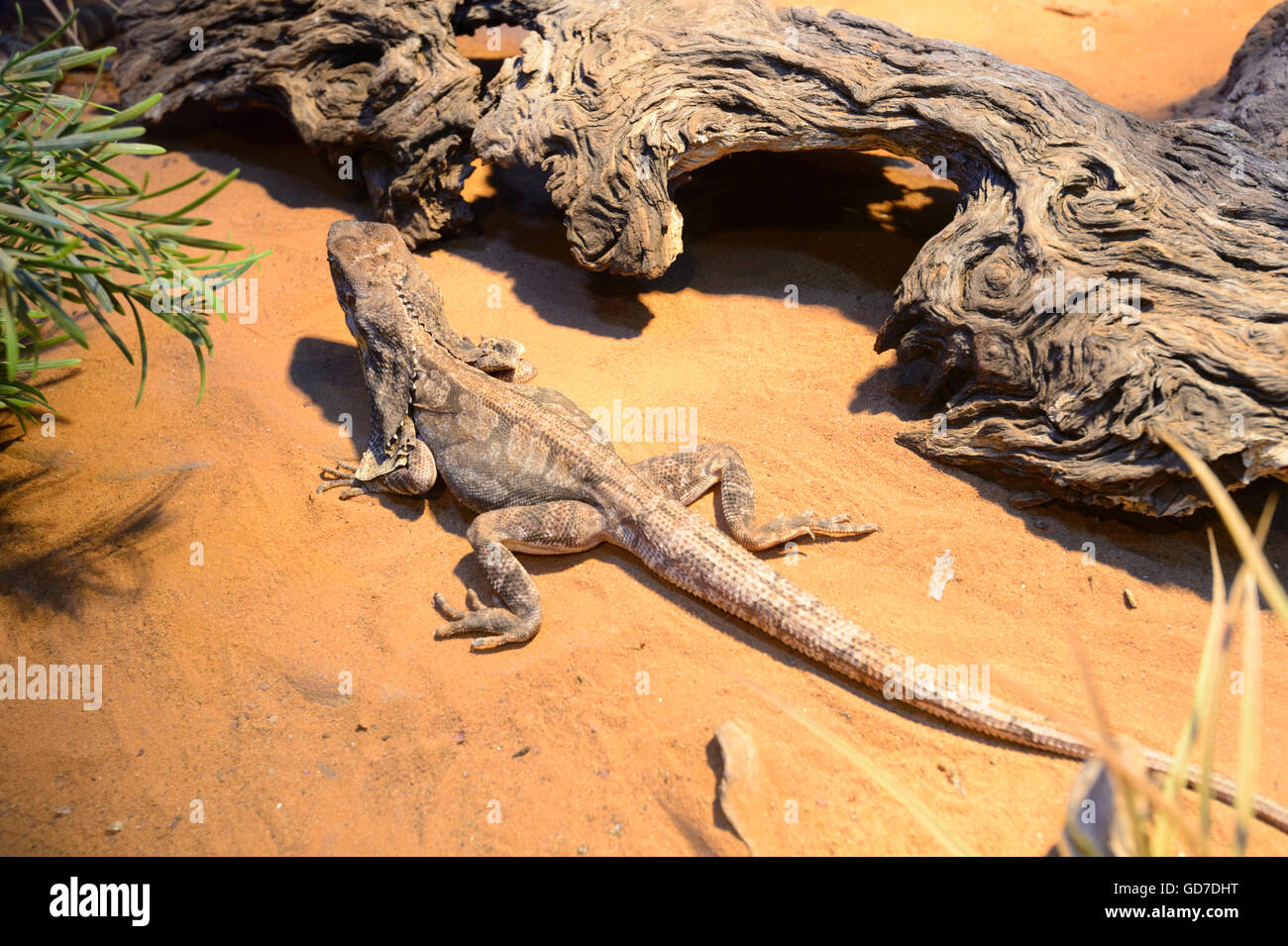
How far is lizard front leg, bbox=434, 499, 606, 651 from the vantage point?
4.46 metres

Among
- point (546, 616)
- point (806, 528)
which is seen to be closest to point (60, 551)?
point (546, 616)

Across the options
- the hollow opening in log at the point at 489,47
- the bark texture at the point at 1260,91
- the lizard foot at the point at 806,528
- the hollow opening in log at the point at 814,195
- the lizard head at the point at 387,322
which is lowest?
the lizard foot at the point at 806,528

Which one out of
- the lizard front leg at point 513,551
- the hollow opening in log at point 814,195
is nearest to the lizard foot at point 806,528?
the lizard front leg at point 513,551

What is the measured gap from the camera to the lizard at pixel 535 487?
411 cm

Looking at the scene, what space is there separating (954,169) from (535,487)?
375cm

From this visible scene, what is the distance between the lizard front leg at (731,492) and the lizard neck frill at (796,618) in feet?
0.82

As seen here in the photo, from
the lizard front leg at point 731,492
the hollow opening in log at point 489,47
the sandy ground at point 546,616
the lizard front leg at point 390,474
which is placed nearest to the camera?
the sandy ground at point 546,616

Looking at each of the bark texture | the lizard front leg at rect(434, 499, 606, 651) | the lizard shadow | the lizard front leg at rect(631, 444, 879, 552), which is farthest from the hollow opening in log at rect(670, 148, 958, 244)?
the lizard shadow

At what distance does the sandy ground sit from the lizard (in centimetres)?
17

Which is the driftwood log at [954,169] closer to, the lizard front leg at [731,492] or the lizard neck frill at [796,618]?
the lizard front leg at [731,492]

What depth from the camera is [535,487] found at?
4891mm

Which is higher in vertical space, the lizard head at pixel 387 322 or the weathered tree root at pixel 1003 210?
the weathered tree root at pixel 1003 210

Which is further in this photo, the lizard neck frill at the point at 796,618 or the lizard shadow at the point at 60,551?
the lizard shadow at the point at 60,551

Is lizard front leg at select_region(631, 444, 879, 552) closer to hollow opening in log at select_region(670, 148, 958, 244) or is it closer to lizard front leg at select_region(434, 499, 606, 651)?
lizard front leg at select_region(434, 499, 606, 651)
